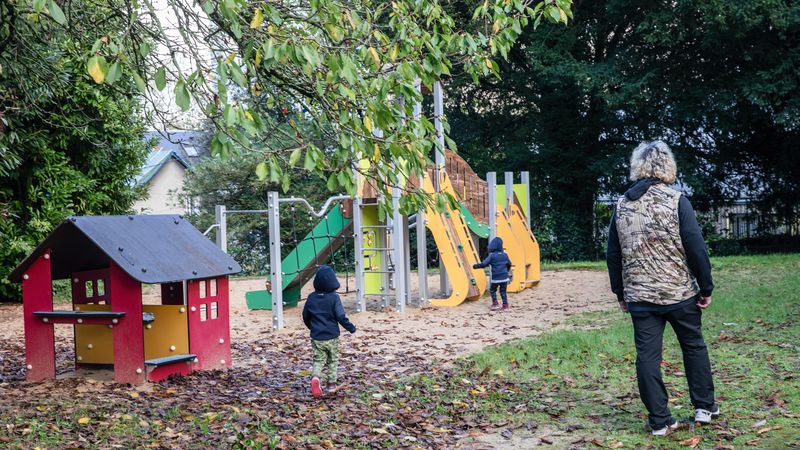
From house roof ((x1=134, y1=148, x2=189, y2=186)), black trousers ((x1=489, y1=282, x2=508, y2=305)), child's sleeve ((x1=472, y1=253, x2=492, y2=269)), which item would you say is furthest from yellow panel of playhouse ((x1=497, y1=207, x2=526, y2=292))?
house roof ((x1=134, y1=148, x2=189, y2=186))

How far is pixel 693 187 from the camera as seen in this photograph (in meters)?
22.8

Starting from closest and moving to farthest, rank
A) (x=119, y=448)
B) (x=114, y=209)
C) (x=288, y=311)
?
(x=119, y=448)
(x=288, y=311)
(x=114, y=209)

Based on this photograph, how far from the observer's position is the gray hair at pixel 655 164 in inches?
215

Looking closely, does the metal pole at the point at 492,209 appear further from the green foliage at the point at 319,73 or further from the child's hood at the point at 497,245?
the green foliage at the point at 319,73

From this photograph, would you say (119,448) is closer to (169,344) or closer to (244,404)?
(244,404)

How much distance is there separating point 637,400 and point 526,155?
19.2 m

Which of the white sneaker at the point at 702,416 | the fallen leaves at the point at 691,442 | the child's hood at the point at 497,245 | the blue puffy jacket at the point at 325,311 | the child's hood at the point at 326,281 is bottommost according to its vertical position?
the fallen leaves at the point at 691,442

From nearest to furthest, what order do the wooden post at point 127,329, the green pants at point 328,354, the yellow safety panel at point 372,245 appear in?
the green pants at point 328,354 → the wooden post at point 127,329 → the yellow safety panel at point 372,245

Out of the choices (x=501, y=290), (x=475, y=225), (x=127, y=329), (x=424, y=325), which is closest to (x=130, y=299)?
(x=127, y=329)

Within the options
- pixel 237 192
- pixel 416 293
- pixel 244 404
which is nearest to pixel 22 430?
pixel 244 404

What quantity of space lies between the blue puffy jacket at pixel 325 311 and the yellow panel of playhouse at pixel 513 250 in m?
8.74

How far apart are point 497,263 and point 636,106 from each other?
10337 mm

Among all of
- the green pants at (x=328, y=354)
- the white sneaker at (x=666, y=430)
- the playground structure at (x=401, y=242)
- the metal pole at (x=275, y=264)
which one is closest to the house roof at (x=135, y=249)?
the green pants at (x=328, y=354)

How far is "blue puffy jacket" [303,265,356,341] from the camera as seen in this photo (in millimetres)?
7332
